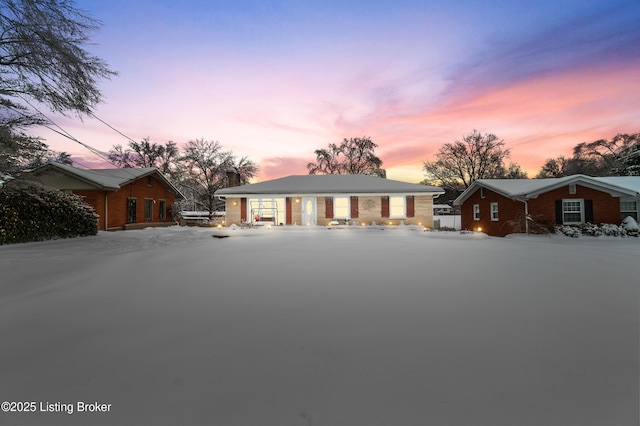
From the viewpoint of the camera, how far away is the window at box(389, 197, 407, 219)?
1961cm

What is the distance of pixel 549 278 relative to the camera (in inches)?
189

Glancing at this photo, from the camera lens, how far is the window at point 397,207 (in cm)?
1961

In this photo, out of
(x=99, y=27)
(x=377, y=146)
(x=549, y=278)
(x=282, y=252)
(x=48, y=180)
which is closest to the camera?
(x=549, y=278)

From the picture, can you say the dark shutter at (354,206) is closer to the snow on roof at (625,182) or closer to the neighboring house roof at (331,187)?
the neighboring house roof at (331,187)

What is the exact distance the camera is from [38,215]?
966 cm

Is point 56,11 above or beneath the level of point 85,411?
above

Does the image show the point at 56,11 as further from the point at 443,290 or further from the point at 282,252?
the point at 443,290

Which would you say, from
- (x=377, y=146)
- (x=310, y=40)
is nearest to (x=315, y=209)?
(x=310, y=40)

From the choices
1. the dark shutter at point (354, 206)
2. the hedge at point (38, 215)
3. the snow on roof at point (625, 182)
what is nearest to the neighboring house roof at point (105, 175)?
the hedge at point (38, 215)

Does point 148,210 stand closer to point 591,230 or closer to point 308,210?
point 308,210

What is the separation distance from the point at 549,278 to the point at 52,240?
1488 centimetres

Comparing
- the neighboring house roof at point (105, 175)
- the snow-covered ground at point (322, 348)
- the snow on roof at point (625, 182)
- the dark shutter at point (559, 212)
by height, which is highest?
the neighboring house roof at point (105, 175)

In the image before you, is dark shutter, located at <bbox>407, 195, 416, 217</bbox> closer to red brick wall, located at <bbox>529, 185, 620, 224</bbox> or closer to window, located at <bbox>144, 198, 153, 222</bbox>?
red brick wall, located at <bbox>529, 185, 620, 224</bbox>

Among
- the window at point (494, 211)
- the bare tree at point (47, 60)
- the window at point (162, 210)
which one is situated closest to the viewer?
the bare tree at point (47, 60)
